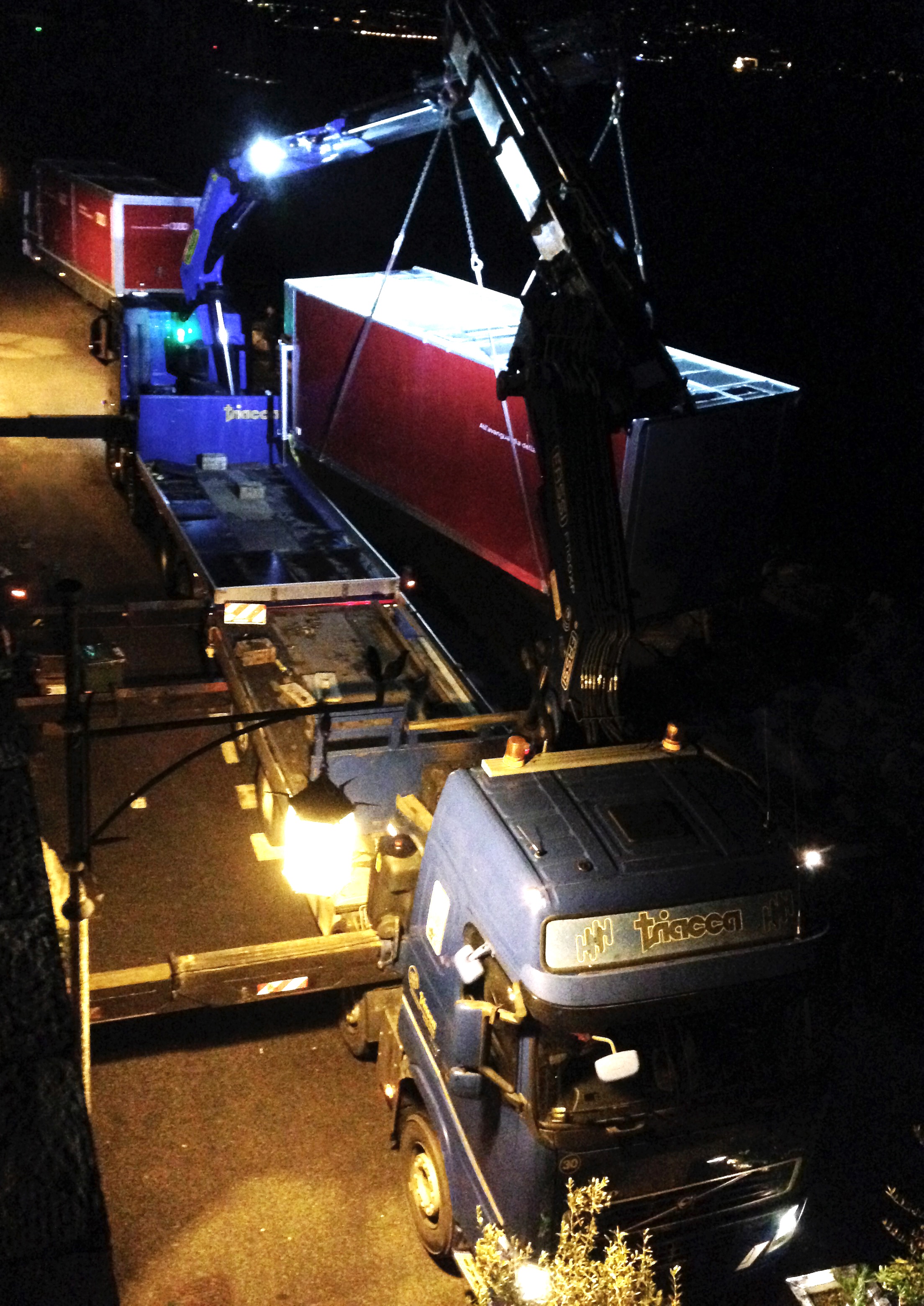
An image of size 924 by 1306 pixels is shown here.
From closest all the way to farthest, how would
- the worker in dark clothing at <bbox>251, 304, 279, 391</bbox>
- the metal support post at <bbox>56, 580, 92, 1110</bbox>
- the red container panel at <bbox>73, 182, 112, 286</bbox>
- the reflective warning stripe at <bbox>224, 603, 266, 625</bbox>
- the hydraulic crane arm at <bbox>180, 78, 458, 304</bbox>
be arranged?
the metal support post at <bbox>56, 580, 92, 1110</bbox>
the reflective warning stripe at <bbox>224, 603, 266, 625</bbox>
the hydraulic crane arm at <bbox>180, 78, 458, 304</bbox>
the worker in dark clothing at <bbox>251, 304, 279, 391</bbox>
the red container panel at <bbox>73, 182, 112, 286</bbox>

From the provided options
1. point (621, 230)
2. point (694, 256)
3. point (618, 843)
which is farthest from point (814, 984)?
point (694, 256)

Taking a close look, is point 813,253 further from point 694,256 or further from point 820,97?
point 820,97

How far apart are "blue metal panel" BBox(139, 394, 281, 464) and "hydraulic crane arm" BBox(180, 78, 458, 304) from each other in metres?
2.47

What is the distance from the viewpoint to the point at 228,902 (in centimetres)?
980

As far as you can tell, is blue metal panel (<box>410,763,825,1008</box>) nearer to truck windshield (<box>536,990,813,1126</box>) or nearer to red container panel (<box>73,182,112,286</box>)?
truck windshield (<box>536,990,813,1126</box>)

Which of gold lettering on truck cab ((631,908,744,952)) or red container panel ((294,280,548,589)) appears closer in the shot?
gold lettering on truck cab ((631,908,744,952))

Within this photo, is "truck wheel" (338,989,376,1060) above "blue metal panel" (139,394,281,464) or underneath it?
underneath

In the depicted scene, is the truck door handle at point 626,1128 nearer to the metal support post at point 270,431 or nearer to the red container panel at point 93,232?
the metal support post at point 270,431

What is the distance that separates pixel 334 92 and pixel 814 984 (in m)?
53.4

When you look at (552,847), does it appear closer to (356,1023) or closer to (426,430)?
(356,1023)

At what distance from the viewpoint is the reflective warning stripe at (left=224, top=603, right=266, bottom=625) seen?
10.8 meters

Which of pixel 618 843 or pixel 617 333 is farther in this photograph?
pixel 617 333

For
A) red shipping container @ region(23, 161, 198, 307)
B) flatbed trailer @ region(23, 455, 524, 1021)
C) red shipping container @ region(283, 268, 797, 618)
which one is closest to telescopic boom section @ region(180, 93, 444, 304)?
red shipping container @ region(283, 268, 797, 618)

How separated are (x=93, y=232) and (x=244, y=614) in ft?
57.7
